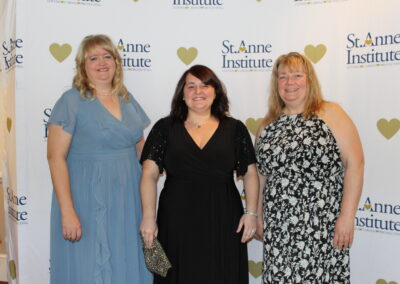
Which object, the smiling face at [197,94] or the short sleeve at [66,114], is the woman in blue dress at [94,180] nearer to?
the short sleeve at [66,114]

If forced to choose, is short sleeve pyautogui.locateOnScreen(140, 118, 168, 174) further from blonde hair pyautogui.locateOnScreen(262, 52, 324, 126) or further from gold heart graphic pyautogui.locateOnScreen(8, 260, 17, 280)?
gold heart graphic pyautogui.locateOnScreen(8, 260, 17, 280)

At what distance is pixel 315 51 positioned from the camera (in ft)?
9.00

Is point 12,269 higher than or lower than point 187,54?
lower

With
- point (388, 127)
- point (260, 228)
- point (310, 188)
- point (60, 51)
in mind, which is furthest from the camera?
point (60, 51)

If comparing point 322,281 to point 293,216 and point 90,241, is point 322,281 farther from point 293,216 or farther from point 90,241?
point 90,241

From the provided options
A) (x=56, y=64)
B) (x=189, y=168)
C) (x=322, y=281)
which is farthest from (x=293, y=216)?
(x=56, y=64)

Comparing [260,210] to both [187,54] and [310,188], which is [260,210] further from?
[187,54]

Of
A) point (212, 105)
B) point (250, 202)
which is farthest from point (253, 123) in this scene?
point (250, 202)

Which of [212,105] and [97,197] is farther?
[212,105]

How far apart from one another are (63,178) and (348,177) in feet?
4.48

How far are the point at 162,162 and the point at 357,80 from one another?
4.52ft

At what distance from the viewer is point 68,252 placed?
6.86ft

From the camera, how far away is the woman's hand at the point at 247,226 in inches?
81.4

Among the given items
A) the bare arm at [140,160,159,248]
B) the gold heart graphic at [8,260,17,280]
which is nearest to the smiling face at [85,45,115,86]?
the bare arm at [140,160,159,248]
